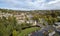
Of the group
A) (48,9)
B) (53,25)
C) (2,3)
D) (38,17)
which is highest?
(2,3)

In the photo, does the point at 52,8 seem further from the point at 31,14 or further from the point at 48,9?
the point at 31,14

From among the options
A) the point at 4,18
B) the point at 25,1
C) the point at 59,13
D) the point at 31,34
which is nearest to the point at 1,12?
the point at 4,18

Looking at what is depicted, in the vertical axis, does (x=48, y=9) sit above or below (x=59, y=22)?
above

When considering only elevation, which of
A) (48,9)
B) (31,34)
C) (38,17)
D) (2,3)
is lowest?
(31,34)

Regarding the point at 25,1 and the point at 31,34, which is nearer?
the point at 31,34

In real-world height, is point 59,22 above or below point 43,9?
below

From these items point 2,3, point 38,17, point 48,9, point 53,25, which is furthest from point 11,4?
point 53,25

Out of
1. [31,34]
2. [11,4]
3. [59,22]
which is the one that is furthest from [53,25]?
[11,4]

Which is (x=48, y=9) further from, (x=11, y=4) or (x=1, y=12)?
(x=1, y=12)
